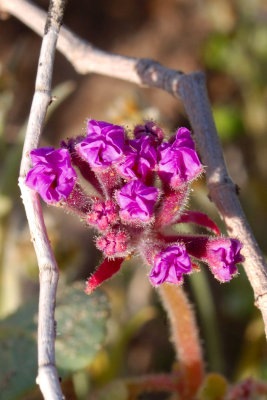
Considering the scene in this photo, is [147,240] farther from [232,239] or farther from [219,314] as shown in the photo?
[219,314]

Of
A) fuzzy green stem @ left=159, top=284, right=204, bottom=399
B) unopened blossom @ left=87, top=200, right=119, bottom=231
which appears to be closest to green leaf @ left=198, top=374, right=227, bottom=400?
fuzzy green stem @ left=159, top=284, right=204, bottom=399

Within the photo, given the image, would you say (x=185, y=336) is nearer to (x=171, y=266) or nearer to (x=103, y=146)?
(x=171, y=266)

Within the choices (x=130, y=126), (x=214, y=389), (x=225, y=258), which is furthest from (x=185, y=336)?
(x=130, y=126)

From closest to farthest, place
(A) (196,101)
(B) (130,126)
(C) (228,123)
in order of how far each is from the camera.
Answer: (A) (196,101), (B) (130,126), (C) (228,123)

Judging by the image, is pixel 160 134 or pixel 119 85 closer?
pixel 160 134

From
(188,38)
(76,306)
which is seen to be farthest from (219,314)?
(188,38)

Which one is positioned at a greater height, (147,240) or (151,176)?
(151,176)
